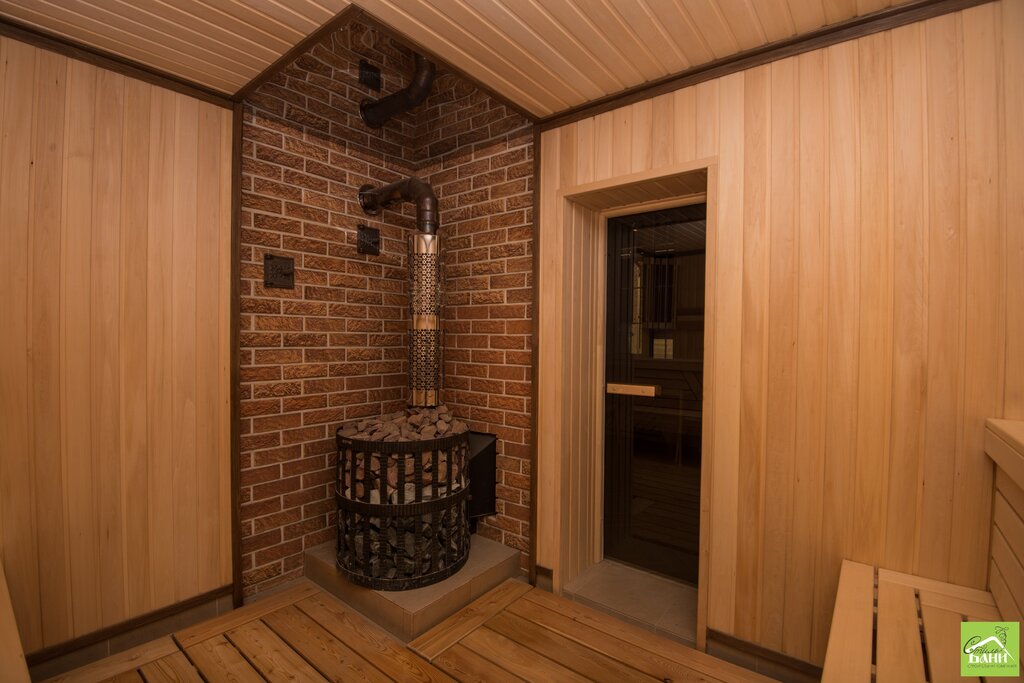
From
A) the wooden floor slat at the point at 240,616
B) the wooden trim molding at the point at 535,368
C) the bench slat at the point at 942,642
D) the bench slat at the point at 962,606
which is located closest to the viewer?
the bench slat at the point at 942,642

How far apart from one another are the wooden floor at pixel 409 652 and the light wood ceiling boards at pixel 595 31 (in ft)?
7.55

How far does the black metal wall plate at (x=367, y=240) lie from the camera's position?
2596 mm

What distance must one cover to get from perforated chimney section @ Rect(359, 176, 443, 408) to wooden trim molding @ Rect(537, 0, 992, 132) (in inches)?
32.6

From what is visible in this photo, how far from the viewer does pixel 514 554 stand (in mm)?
2422

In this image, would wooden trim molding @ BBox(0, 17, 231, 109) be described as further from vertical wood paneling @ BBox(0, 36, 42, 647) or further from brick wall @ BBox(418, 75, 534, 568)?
brick wall @ BBox(418, 75, 534, 568)

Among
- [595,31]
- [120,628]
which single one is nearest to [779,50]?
[595,31]

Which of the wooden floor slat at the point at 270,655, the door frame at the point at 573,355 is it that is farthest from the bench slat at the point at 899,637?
the wooden floor slat at the point at 270,655

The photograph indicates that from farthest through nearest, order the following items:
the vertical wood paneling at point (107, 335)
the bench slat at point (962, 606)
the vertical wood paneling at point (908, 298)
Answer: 1. the vertical wood paneling at point (107, 335)
2. the vertical wood paneling at point (908, 298)
3. the bench slat at point (962, 606)

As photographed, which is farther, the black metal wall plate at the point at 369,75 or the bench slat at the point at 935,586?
the black metal wall plate at the point at 369,75

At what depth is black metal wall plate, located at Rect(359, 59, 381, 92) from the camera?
103 inches

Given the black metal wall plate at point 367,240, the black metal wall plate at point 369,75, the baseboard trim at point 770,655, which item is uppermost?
the black metal wall plate at point 369,75

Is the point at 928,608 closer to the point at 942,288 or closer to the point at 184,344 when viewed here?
the point at 942,288

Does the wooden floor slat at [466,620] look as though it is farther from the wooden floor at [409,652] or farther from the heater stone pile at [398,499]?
the heater stone pile at [398,499]

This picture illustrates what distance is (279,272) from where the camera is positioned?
2266 mm
